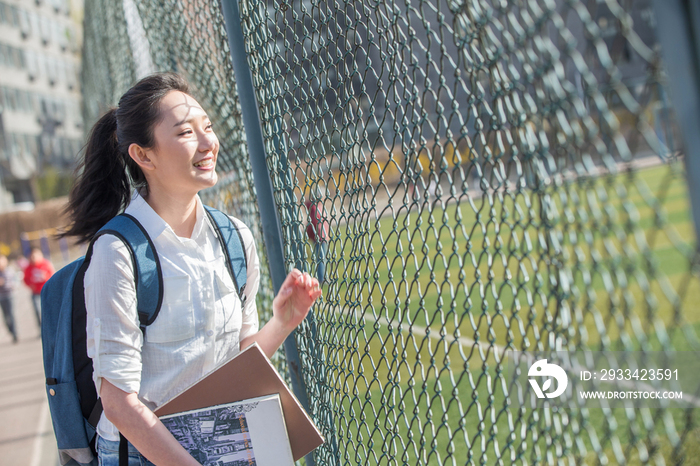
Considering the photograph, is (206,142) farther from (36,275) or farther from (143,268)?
(36,275)

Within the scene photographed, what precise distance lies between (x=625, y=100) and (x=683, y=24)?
0.12 metres

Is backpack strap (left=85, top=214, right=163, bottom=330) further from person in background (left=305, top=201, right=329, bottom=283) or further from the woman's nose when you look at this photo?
person in background (left=305, top=201, right=329, bottom=283)

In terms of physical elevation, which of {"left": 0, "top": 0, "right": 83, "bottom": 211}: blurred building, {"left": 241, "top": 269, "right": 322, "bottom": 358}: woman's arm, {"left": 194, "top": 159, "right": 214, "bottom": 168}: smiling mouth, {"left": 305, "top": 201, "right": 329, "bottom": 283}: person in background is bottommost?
{"left": 241, "top": 269, "right": 322, "bottom": 358}: woman's arm

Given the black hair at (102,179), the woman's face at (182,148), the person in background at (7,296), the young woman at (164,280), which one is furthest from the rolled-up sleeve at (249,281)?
the person in background at (7,296)

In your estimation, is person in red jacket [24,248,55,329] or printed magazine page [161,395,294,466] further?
person in red jacket [24,248,55,329]

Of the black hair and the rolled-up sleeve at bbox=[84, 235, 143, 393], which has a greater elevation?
the black hair

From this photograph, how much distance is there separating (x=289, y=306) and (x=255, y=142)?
0.64m

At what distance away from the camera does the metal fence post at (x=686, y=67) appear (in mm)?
684

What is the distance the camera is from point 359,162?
5.38 feet

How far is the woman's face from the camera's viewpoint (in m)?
1.71

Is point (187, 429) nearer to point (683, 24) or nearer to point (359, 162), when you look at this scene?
point (359, 162)

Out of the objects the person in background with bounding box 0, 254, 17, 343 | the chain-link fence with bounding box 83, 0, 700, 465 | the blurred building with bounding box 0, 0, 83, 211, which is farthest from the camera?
the blurred building with bounding box 0, 0, 83, 211

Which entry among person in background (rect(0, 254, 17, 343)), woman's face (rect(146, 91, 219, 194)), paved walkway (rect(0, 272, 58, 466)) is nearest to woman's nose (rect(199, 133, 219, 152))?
woman's face (rect(146, 91, 219, 194))

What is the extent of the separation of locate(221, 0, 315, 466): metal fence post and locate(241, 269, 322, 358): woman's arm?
1.11 feet
